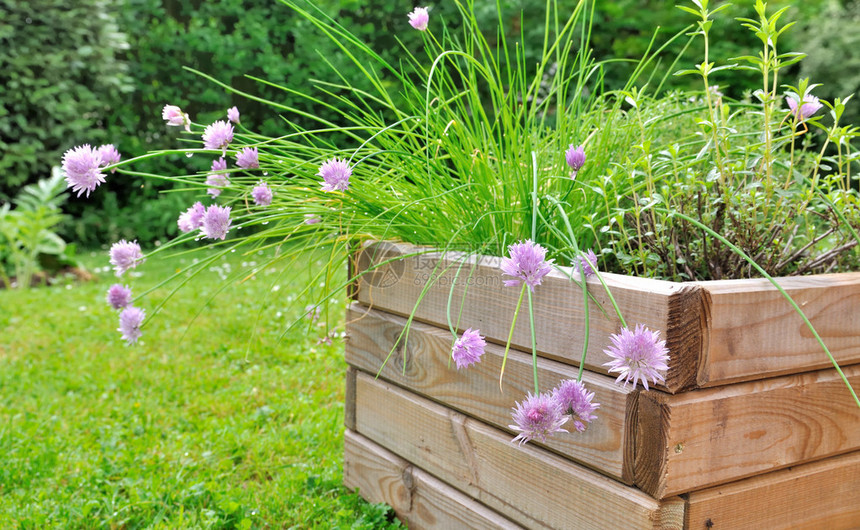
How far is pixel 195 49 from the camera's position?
7168 millimetres

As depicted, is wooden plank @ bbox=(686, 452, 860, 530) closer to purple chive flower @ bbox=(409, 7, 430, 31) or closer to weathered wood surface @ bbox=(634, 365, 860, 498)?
weathered wood surface @ bbox=(634, 365, 860, 498)

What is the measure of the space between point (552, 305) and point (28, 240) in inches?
186

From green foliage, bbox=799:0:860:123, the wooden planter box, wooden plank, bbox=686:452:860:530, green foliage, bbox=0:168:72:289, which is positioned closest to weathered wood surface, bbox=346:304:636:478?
the wooden planter box

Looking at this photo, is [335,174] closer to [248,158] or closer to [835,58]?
[248,158]

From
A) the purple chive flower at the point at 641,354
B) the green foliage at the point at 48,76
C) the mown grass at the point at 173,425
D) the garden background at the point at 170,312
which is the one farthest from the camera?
the green foliage at the point at 48,76

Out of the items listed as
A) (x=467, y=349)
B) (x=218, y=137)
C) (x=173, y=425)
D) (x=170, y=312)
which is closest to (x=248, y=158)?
(x=218, y=137)

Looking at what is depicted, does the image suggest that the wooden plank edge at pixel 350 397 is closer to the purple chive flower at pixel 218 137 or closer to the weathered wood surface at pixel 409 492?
the weathered wood surface at pixel 409 492

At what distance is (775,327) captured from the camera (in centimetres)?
104

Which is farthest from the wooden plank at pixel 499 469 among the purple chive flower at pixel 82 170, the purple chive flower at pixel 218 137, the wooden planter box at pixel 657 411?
the purple chive flower at pixel 82 170

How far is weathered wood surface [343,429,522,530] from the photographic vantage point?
1.37 m

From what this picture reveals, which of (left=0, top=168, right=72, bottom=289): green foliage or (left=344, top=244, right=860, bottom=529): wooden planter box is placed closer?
(left=344, top=244, right=860, bottom=529): wooden planter box

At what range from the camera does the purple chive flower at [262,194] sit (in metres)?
1.35

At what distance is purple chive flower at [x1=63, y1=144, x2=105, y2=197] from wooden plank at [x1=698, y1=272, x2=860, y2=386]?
39.4 inches

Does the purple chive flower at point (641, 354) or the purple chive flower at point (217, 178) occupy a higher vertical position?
the purple chive flower at point (217, 178)
